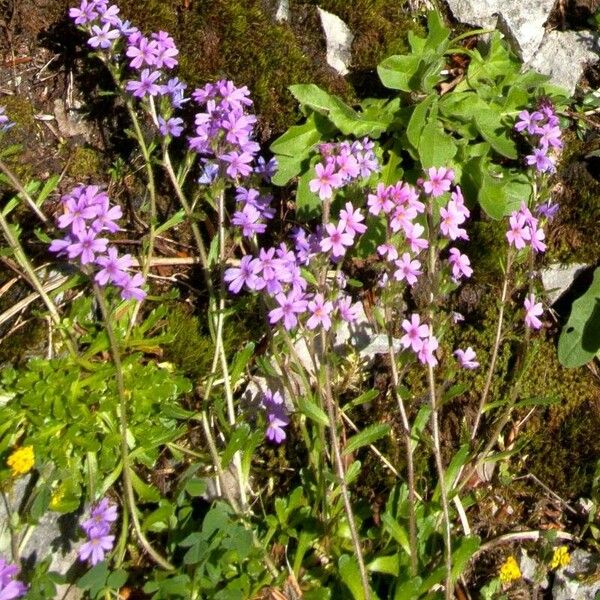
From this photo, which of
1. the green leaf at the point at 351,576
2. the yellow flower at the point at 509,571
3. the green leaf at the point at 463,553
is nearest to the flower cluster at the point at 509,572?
the yellow flower at the point at 509,571

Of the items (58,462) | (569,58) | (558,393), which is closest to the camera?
(58,462)

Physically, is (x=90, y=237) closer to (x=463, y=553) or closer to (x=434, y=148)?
(x=434, y=148)

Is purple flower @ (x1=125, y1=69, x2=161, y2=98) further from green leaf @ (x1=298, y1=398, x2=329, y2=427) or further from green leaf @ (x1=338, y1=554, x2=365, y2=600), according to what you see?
green leaf @ (x1=338, y1=554, x2=365, y2=600)

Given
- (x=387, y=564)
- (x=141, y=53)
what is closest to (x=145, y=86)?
(x=141, y=53)

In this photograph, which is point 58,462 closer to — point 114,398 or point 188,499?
point 114,398

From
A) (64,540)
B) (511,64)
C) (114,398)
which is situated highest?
(511,64)

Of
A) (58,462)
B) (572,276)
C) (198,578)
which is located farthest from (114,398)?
(572,276)
